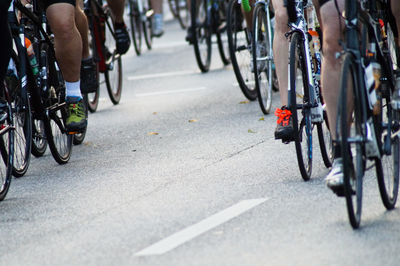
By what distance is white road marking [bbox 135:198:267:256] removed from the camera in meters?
4.75

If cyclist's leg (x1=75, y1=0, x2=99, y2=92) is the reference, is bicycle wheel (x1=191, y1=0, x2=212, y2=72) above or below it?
below

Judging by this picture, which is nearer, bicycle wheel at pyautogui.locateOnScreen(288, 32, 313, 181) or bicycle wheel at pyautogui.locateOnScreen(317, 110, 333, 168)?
bicycle wheel at pyautogui.locateOnScreen(288, 32, 313, 181)

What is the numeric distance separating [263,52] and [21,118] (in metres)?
2.96

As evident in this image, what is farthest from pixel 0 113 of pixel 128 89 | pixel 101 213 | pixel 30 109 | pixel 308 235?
pixel 128 89

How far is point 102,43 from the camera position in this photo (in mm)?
9828

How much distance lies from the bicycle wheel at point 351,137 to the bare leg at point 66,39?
293 centimetres

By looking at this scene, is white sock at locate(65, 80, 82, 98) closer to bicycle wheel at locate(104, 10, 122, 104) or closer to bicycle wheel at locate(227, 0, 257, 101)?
bicycle wheel at locate(227, 0, 257, 101)

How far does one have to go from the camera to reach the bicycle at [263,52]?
8500 millimetres

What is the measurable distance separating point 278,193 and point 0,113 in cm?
182

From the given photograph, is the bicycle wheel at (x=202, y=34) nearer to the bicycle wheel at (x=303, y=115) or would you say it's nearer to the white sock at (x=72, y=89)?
the white sock at (x=72, y=89)

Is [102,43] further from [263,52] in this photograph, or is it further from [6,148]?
[6,148]

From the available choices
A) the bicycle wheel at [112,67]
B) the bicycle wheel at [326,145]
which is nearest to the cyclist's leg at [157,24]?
the bicycle wheel at [112,67]

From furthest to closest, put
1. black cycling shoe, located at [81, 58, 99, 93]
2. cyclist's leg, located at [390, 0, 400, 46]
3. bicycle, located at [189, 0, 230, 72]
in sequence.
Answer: bicycle, located at [189, 0, 230, 72] → black cycling shoe, located at [81, 58, 99, 93] → cyclist's leg, located at [390, 0, 400, 46]

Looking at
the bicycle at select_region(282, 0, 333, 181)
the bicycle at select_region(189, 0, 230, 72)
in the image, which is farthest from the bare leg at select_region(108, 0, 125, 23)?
the bicycle at select_region(282, 0, 333, 181)
